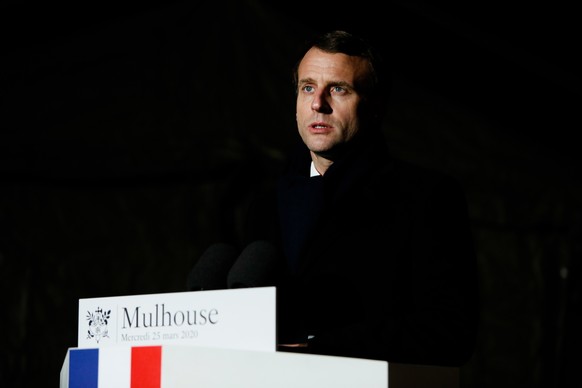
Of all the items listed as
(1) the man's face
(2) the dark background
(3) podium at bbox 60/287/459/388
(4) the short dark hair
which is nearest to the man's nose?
(1) the man's face

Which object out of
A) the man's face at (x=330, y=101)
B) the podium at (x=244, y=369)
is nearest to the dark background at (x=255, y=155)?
the man's face at (x=330, y=101)

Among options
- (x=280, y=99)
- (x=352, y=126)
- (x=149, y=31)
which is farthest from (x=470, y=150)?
(x=352, y=126)

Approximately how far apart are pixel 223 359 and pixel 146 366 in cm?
11

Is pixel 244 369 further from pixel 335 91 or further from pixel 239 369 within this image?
pixel 335 91

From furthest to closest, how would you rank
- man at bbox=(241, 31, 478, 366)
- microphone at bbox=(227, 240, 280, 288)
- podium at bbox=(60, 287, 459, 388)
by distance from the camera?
1. man at bbox=(241, 31, 478, 366)
2. microphone at bbox=(227, 240, 280, 288)
3. podium at bbox=(60, 287, 459, 388)

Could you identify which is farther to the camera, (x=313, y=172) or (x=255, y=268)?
(x=313, y=172)

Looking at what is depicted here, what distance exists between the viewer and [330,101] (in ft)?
6.31

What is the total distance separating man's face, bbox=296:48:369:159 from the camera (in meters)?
1.91

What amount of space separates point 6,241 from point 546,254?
197 centimetres

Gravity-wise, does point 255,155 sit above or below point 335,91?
above

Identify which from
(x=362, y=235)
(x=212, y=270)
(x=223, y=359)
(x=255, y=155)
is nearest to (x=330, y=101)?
(x=362, y=235)

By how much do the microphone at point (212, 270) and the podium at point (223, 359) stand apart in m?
0.16

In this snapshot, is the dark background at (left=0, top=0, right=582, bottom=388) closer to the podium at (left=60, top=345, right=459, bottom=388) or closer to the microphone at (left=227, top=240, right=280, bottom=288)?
the microphone at (left=227, top=240, right=280, bottom=288)

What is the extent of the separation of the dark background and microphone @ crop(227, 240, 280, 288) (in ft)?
5.70
